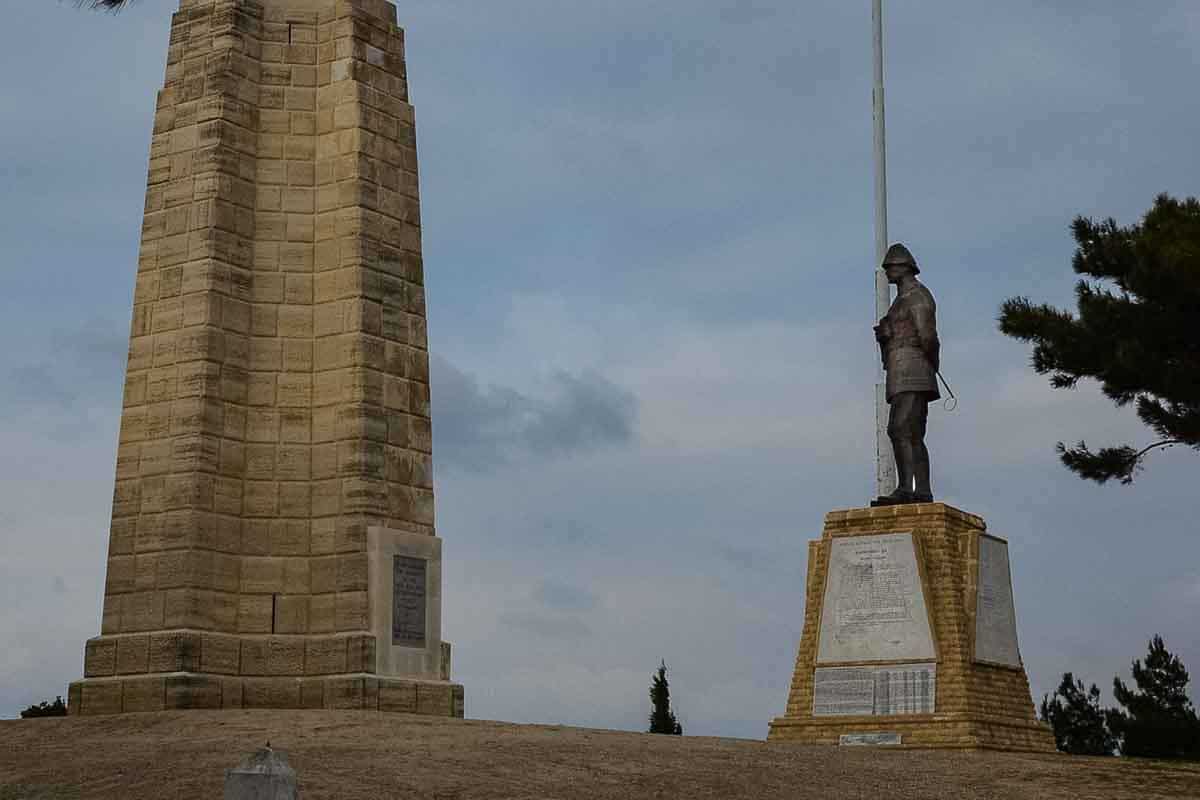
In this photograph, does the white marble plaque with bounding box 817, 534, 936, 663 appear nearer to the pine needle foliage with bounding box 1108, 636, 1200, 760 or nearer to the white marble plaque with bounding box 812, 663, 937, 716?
the white marble plaque with bounding box 812, 663, 937, 716

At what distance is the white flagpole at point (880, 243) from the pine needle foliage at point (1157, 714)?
766 centimetres

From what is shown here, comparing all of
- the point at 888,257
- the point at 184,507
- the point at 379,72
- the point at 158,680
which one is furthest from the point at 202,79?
the point at 888,257

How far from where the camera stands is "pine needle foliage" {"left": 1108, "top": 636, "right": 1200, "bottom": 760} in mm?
26078

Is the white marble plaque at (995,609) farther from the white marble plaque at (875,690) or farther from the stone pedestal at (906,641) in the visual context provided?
the white marble plaque at (875,690)

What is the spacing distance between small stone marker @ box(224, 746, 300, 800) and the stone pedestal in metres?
10.4

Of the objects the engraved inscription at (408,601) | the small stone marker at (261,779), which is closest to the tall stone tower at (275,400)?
the engraved inscription at (408,601)

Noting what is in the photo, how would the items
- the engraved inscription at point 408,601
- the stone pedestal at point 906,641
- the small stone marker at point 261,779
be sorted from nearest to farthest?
the small stone marker at point 261,779 → the stone pedestal at point 906,641 → the engraved inscription at point 408,601

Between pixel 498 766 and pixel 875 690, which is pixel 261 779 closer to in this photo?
pixel 498 766

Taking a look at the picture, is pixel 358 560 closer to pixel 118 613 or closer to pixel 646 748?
pixel 118 613

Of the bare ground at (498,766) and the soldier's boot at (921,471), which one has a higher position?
the soldier's boot at (921,471)

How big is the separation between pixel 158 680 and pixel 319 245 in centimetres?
535

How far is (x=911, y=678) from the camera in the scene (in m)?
18.7

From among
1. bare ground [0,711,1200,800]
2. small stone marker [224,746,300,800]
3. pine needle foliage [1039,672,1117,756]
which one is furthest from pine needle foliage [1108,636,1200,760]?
small stone marker [224,746,300,800]

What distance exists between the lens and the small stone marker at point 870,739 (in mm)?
18281
